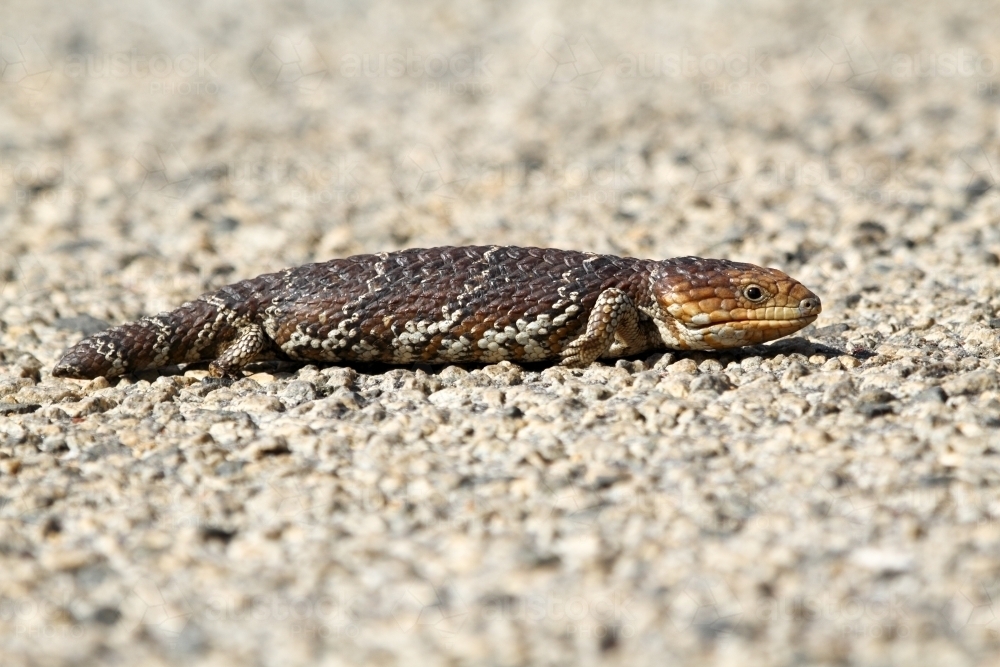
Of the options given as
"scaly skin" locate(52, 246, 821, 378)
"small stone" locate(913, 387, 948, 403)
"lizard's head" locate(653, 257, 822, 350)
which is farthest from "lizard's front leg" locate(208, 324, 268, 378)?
"small stone" locate(913, 387, 948, 403)

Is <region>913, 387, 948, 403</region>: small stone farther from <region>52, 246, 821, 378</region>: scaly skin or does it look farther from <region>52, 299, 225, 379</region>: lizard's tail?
<region>52, 299, 225, 379</region>: lizard's tail

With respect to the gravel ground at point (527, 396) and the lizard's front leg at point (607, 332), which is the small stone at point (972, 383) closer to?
the gravel ground at point (527, 396)

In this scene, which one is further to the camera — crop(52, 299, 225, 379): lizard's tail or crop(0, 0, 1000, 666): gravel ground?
crop(52, 299, 225, 379): lizard's tail

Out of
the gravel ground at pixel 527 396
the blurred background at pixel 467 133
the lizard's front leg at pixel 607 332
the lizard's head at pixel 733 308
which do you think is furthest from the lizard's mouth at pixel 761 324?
the blurred background at pixel 467 133

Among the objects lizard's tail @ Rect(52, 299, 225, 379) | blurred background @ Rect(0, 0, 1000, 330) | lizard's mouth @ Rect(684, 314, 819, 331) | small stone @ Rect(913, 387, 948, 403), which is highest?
blurred background @ Rect(0, 0, 1000, 330)

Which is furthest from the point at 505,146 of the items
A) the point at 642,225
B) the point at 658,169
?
the point at 642,225

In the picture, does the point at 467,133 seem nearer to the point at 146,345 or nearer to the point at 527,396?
the point at 146,345

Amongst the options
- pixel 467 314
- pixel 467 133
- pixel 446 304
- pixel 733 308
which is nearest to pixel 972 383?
pixel 733 308

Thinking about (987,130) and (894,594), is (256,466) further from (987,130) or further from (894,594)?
(987,130)
